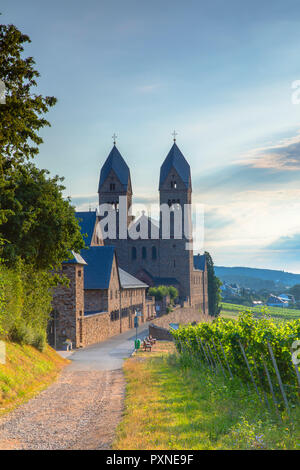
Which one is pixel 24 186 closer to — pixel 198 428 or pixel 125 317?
pixel 198 428

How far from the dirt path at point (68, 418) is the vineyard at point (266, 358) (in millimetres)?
4022

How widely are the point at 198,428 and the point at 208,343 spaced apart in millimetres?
10927

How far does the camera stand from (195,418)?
1293 centimetres

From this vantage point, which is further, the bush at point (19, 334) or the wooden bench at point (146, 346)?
the wooden bench at point (146, 346)

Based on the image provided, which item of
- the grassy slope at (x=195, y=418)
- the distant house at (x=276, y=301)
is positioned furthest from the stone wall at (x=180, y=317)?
the distant house at (x=276, y=301)

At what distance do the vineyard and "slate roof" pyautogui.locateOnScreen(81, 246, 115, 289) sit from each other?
28923 millimetres

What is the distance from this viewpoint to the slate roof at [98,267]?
4812 cm

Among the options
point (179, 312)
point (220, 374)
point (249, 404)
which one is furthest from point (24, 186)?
point (179, 312)

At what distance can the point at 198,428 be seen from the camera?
38.4 ft

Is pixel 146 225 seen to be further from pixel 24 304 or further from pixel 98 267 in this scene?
pixel 24 304

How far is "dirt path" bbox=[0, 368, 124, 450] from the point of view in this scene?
11711 mm

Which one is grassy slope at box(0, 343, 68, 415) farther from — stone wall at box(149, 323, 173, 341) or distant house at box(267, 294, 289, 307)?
distant house at box(267, 294, 289, 307)

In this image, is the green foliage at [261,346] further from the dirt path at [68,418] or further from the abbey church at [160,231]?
the abbey church at [160,231]

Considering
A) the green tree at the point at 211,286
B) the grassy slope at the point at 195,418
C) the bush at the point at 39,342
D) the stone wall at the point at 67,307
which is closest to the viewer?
the grassy slope at the point at 195,418
